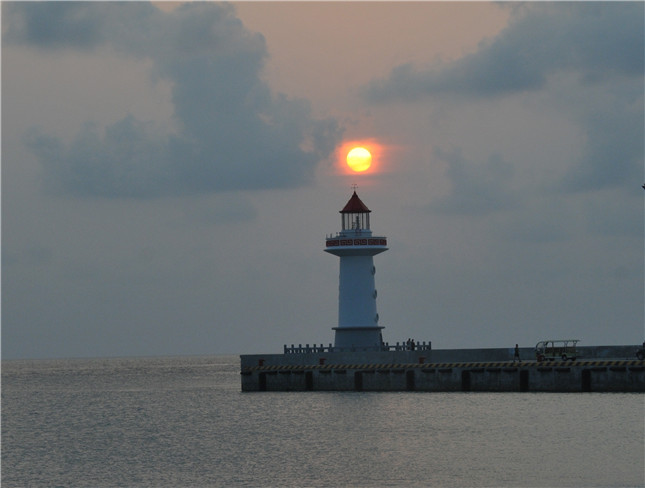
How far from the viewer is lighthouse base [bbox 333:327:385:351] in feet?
252

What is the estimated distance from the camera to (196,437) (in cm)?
5938

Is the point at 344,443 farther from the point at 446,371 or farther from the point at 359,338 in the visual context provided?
the point at 359,338

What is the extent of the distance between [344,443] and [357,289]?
24.8m

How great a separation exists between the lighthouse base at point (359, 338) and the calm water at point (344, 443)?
14.3ft

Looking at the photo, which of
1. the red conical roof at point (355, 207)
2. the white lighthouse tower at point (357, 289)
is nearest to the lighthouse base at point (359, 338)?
the white lighthouse tower at point (357, 289)

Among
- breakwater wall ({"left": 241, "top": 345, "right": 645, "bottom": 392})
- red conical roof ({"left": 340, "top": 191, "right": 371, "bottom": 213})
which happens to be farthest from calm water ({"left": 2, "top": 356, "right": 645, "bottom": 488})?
red conical roof ({"left": 340, "top": 191, "right": 371, "bottom": 213})

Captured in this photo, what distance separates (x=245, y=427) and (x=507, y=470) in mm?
21691

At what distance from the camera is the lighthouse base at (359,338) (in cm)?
7669

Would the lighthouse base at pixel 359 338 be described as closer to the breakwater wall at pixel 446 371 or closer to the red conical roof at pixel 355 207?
the breakwater wall at pixel 446 371

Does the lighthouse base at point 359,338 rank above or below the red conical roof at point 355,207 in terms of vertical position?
below

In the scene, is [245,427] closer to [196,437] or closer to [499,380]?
[196,437]

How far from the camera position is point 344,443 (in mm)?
53250

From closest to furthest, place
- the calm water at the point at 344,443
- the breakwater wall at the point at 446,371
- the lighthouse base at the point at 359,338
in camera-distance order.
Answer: the calm water at the point at 344,443
the breakwater wall at the point at 446,371
the lighthouse base at the point at 359,338

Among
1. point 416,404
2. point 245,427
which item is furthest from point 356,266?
point 245,427
